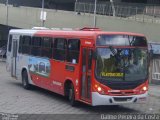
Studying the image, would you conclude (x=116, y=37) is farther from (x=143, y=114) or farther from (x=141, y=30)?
(x=141, y=30)

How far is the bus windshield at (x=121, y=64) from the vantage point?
16047mm

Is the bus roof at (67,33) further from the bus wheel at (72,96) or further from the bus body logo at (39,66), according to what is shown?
the bus wheel at (72,96)

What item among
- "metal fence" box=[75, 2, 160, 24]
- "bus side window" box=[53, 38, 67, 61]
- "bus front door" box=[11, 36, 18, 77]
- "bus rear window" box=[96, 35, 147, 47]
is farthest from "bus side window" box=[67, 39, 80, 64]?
"metal fence" box=[75, 2, 160, 24]

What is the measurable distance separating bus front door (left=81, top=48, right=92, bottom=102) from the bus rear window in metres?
0.54

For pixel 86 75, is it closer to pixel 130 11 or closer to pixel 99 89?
pixel 99 89

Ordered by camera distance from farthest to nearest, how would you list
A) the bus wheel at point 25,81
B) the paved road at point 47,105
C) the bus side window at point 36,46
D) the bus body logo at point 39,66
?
the bus wheel at point 25,81, the bus side window at point 36,46, the bus body logo at point 39,66, the paved road at point 47,105

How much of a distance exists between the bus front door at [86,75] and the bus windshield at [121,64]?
461 mm

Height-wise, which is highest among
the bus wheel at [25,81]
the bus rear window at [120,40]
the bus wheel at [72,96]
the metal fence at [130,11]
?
the metal fence at [130,11]

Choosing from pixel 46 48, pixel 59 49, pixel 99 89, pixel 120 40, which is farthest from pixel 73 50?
pixel 46 48

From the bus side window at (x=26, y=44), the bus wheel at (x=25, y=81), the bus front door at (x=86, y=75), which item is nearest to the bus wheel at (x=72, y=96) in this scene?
the bus front door at (x=86, y=75)

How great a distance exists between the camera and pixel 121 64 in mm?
16250

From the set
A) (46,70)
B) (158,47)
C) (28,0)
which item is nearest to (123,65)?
(46,70)

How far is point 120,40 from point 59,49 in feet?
11.4

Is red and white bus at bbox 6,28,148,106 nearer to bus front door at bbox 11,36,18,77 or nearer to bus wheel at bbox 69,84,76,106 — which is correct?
bus wheel at bbox 69,84,76,106
